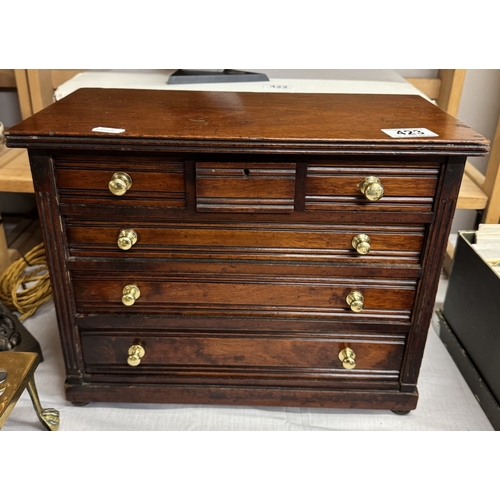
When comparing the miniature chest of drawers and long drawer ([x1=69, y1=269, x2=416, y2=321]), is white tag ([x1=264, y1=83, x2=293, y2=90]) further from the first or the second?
long drawer ([x1=69, y1=269, x2=416, y2=321])

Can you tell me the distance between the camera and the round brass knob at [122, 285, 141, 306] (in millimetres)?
1193

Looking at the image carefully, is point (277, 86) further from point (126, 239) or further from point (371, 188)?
point (126, 239)

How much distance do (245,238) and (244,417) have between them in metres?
0.49

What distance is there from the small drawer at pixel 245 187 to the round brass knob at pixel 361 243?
16 cm

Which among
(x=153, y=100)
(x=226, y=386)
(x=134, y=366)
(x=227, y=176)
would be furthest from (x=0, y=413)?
(x=153, y=100)

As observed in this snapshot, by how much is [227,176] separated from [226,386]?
0.55 meters

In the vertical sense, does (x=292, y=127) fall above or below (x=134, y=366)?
above

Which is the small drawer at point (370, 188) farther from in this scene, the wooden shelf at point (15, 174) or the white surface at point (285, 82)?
the wooden shelf at point (15, 174)

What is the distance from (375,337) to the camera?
4.17 feet

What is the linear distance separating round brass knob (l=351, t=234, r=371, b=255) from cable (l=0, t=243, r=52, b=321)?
1.04 m

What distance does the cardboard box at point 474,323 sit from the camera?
1.33 m

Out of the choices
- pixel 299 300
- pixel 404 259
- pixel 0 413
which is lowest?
pixel 0 413

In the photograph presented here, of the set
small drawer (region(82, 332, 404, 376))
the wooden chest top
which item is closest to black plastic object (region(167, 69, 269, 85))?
the wooden chest top

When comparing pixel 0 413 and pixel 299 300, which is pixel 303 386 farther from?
pixel 0 413
